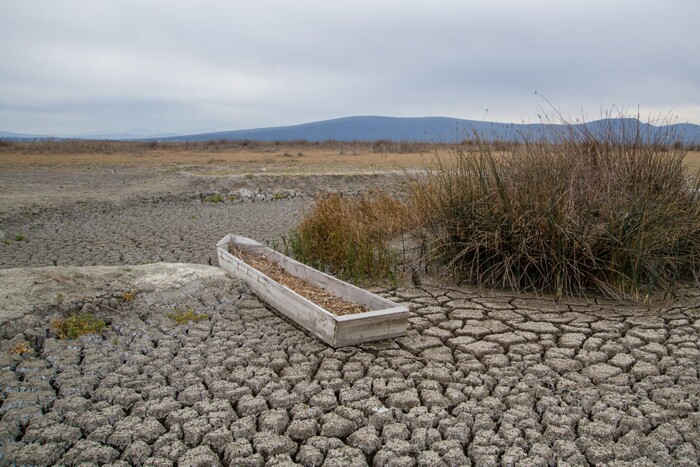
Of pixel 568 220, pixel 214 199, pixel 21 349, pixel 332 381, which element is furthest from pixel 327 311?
pixel 214 199

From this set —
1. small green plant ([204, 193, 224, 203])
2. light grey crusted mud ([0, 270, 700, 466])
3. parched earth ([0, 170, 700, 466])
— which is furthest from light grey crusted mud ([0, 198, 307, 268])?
light grey crusted mud ([0, 270, 700, 466])

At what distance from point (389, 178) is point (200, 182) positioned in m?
5.57

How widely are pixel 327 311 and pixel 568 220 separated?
8.09ft

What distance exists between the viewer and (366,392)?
3.31 metres

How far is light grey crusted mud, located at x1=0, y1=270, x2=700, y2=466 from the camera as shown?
2742 millimetres

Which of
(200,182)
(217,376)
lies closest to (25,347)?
(217,376)

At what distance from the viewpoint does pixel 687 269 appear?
5363mm

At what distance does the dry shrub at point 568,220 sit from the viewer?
4.97 meters

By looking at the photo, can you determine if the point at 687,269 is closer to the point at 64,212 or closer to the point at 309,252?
the point at 309,252

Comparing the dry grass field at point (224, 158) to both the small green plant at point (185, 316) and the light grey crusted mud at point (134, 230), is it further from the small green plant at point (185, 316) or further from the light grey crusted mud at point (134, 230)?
the small green plant at point (185, 316)

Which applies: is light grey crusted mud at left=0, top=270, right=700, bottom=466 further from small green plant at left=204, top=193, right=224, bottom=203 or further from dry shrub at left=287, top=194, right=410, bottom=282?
small green plant at left=204, top=193, right=224, bottom=203

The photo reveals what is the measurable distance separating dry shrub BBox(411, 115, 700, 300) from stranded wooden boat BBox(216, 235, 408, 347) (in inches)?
49.9

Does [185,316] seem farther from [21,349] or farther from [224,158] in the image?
[224,158]

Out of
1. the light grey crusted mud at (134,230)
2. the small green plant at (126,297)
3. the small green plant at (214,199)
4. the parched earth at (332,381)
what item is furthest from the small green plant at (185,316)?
the small green plant at (214,199)
